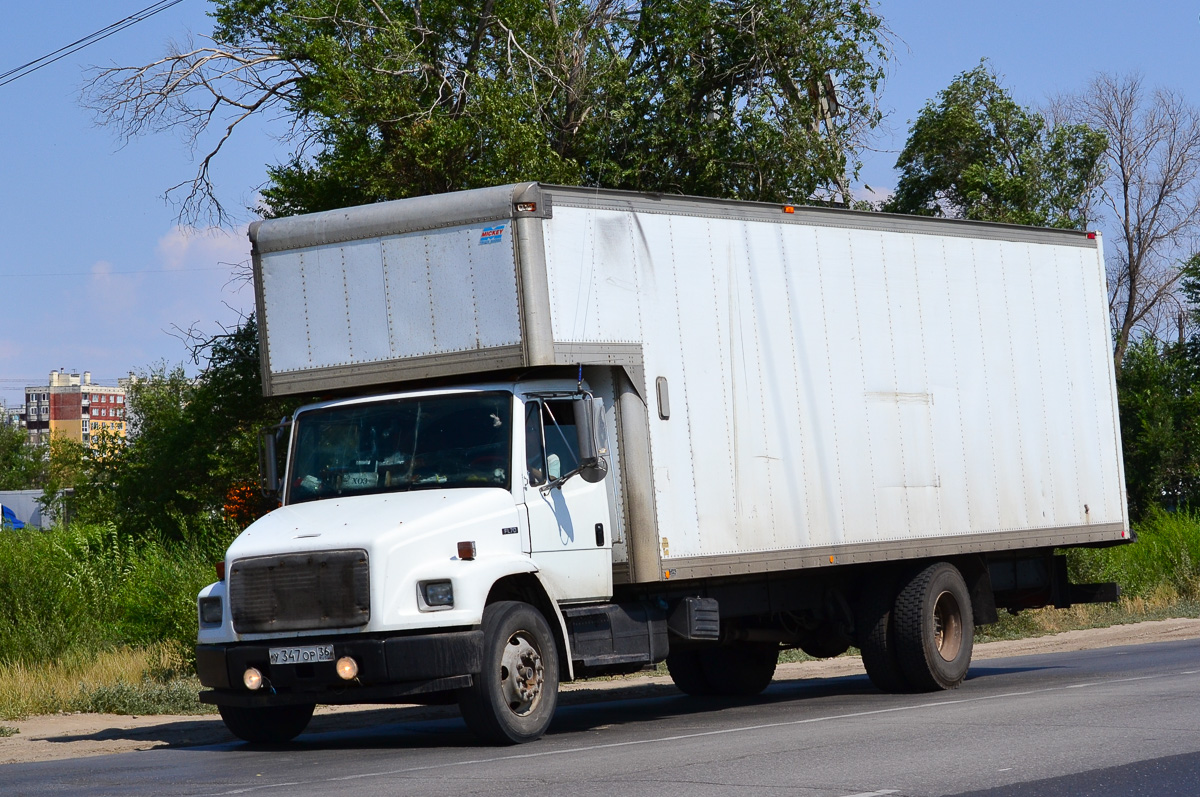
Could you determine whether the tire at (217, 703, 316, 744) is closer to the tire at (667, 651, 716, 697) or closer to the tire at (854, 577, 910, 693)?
the tire at (667, 651, 716, 697)

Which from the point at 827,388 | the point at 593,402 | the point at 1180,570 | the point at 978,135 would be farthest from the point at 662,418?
the point at 978,135

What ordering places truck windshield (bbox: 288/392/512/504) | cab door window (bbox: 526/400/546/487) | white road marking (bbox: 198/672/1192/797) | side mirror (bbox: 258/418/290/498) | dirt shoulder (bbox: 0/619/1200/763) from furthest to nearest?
dirt shoulder (bbox: 0/619/1200/763)
side mirror (bbox: 258/418/290/498)
cab door window (bbox: 526/400/546/487)
truck windshield (bbox: 288/392/512/504)
white road marking (bbox: 198/672/1192/797)

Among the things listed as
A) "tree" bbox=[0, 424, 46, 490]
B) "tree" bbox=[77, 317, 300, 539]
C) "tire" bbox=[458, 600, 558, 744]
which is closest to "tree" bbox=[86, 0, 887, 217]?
"tree" bbox=[77, 317, 300, 539]

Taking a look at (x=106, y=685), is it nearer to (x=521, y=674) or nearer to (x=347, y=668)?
(x=347, y=668)

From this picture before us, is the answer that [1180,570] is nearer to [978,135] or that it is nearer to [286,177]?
[978,135]

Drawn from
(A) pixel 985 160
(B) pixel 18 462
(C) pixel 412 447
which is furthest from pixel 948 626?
(B) pixel 18 462

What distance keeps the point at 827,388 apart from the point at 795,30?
45.9 ft

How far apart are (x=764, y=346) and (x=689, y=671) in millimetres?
4218

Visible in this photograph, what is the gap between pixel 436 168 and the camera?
22.1 m

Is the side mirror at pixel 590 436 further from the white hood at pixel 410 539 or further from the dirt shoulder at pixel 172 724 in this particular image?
the dirt shoulder at pixel 172 724

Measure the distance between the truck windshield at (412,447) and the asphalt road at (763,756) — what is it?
188 cm

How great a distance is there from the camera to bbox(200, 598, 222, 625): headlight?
10297 millimetres

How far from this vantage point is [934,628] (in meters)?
13.4

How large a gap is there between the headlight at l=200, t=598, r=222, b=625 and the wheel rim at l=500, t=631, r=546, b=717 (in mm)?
2061
